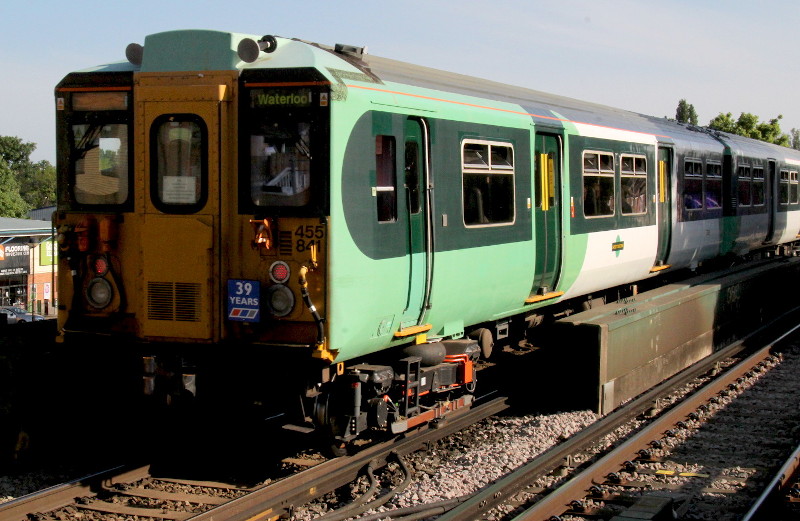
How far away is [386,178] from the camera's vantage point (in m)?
7.50

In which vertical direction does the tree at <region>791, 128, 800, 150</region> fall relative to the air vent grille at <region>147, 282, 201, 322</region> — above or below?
above

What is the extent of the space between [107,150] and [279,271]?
189 cm

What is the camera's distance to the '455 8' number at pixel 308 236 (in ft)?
22.2

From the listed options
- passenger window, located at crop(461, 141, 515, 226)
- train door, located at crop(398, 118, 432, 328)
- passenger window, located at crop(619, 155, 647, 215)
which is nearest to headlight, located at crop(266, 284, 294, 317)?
train door, located at crop(398, 118, 432, 328)

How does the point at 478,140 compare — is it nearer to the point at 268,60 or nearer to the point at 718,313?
the point at 268,60

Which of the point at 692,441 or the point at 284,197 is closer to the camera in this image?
the point at 284,197

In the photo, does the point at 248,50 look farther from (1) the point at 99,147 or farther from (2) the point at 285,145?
(1) the point at 99,147

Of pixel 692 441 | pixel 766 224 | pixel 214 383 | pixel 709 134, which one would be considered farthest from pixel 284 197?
pixel 766 224

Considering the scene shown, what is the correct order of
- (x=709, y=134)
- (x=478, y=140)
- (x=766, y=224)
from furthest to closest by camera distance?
1. (x=766, y=224)
2. (x=709, y=134)
3. (x=478, y=140)

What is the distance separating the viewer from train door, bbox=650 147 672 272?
45.1 feet

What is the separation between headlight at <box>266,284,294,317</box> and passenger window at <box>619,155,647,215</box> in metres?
6.76

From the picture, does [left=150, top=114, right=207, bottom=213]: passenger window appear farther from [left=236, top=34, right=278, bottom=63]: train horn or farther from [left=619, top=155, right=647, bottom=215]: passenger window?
[left=619, top=155, right=647, bottom=215]: passenger window

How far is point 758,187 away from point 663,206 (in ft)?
22.2

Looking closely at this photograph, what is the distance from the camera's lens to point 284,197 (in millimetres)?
6941
